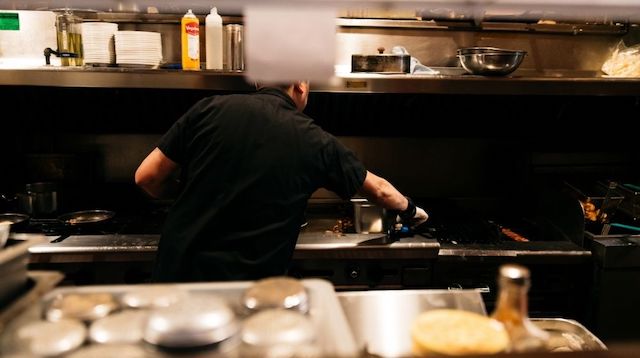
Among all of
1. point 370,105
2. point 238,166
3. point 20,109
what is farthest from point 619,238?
point 20,109

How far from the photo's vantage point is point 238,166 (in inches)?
83.0

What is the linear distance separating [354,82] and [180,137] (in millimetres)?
1160

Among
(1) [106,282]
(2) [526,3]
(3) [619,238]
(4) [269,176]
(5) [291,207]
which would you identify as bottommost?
(1) [106,282]

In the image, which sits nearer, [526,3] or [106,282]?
[526,3]

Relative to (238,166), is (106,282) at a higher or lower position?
lower

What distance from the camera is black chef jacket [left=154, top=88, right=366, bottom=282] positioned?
2.12m

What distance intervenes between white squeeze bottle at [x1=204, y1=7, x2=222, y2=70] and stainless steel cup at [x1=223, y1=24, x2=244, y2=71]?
6 centimetres

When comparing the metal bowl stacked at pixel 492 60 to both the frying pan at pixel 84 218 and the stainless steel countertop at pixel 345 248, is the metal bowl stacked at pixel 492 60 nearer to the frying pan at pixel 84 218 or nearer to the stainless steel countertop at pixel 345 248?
the stainless steel countertop at pixel 345 248

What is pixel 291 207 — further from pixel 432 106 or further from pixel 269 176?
pixel 432 106

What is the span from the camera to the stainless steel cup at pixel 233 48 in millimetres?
3154

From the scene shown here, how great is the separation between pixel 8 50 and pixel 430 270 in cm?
292

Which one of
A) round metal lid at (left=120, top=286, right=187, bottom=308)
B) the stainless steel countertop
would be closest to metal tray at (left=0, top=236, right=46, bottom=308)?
round metal lid at (left=120, top=286, right=187, bottom=308)

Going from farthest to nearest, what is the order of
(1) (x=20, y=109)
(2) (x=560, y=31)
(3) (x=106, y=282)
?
1. (2) (x=560, y=31)
2. (1) (x=20, y=109)
3. (3) (x=106, y=282)

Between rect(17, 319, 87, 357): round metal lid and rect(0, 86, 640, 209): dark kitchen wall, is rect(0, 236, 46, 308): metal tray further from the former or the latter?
rect(0, 86, 640, 209): dark kitchen wall
